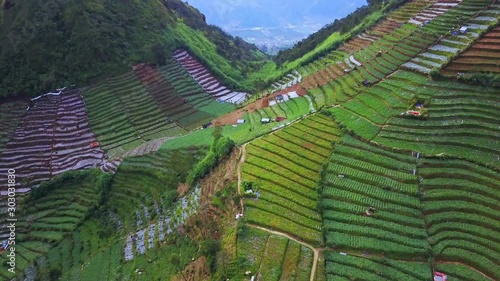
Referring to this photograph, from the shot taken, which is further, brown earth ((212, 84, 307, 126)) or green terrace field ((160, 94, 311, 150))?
brown earth ((212, 84, 307, 126))

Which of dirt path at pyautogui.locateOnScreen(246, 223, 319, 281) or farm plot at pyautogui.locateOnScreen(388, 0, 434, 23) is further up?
farm plot at pyautogui.locateOnScreen(388, 0, 434, 23)

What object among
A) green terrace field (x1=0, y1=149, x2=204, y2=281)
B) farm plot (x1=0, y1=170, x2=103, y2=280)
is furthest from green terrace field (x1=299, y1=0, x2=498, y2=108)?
Answer: farm plot (x1=0, y1=170, x2=103, y2=280)

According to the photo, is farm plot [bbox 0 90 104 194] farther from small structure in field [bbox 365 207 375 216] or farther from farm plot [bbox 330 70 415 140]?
small structure in field [bbox 365 207 375 216]

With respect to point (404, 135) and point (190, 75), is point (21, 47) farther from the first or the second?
point (404, 135)

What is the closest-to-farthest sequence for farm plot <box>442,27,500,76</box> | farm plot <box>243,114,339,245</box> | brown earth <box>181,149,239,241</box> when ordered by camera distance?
farm plot <box>243,114,339,245</box> → brown earth <box>181,149,239,241</box> → farm plot <box>442,27,500,76</box>

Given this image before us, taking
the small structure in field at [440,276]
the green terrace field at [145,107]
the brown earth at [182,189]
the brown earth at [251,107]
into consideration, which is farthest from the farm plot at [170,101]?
the small structure in field at [440,276]

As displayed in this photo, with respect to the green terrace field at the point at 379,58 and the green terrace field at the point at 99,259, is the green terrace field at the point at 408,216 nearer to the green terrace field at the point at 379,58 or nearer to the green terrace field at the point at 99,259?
the green terrace field at the point at 99,259

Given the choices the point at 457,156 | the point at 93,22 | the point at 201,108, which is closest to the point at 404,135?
the point at 457,156
